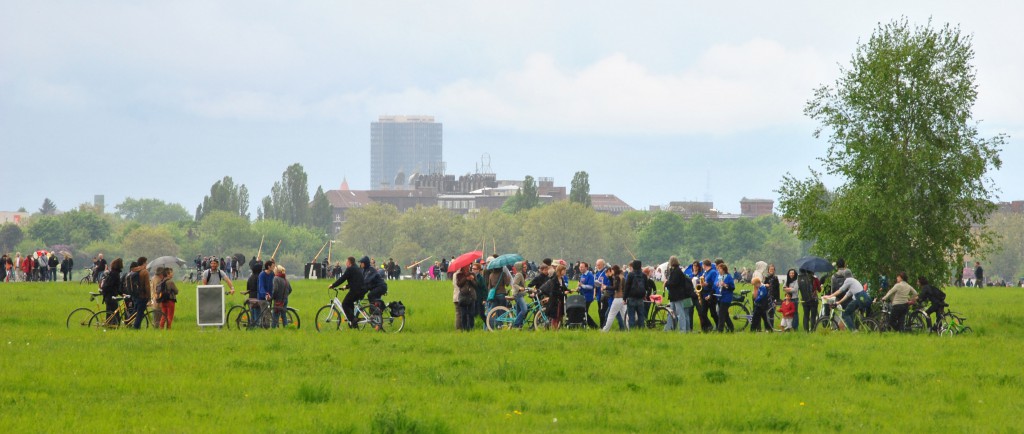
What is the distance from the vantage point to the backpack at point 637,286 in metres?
29.4

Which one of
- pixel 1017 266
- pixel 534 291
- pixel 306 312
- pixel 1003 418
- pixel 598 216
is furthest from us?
pixel 598 216

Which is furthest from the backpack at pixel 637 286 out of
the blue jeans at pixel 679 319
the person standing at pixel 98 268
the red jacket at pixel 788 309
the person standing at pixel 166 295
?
the person standing at pixel 98 268

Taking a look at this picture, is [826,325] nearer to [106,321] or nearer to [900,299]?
[900,299]

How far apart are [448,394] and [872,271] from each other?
23.0m

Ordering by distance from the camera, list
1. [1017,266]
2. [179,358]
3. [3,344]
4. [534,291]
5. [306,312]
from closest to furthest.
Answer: [179,358]
[3,344]
[534,291]
[306,312]
[1017,266]

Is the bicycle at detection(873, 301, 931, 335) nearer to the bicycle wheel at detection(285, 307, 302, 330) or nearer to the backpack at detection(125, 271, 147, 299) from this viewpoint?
the bicycle wheel at detection(285, 307, 302, 330)

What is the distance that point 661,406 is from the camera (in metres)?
17.5

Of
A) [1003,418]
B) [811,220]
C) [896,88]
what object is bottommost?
[1003,418]

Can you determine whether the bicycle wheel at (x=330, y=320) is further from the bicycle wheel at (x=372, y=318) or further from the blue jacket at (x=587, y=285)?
the blue jacket at (x=587, y=285)

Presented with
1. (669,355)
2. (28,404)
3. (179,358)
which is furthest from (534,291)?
(28,404)

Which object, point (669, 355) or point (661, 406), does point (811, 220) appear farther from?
point (661, 406)

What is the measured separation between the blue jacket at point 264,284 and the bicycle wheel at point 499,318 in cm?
449

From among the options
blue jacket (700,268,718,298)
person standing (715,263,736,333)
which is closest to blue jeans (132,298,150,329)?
blue jacket (700,268,718,298)

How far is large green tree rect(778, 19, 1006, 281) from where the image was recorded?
1531 inches
